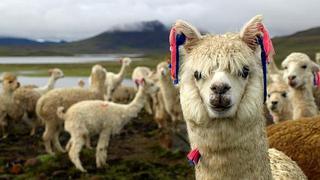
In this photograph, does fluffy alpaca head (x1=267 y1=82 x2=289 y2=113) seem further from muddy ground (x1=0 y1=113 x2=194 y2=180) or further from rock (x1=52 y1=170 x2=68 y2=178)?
rock (x1=52 y1=170 x2=68 y2=178)

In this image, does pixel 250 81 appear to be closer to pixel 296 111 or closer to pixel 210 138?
pixel 210 138

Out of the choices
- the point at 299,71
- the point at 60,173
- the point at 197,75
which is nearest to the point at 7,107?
the point at 60,173

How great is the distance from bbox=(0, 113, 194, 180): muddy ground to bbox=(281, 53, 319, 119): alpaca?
2.30m

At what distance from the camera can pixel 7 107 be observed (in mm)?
12141

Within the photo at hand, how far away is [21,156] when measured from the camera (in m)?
10.4

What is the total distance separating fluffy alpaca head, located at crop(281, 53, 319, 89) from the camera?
7.59 m

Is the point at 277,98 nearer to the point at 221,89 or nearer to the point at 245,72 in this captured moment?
the point at 245,72

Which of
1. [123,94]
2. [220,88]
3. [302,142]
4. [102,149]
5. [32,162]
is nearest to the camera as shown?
[220,88]

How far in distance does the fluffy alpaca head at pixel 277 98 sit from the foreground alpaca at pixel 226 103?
4465 millimetres

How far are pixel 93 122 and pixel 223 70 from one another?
6.46 m

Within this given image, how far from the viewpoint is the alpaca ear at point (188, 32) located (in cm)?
322

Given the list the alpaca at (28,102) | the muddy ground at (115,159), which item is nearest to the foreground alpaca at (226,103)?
the muddy ground at (115,159)

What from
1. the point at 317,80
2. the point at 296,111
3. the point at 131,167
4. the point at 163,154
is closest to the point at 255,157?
the point at 296,111

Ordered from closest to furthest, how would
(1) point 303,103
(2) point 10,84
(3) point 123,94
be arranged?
(1) point 303,103
(2) point 10,84
(3) point 123,94
